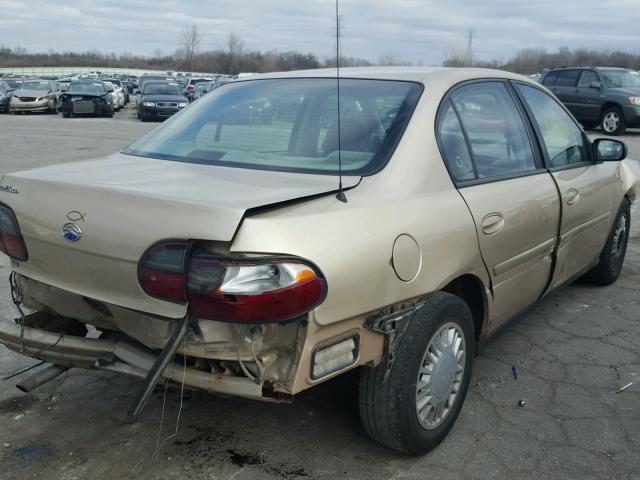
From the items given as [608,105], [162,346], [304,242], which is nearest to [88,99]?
[608,105]

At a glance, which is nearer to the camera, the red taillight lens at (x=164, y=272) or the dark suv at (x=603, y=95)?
the red taillight lens at (x=164, y=272)

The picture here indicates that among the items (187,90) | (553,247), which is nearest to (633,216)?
(553,247)

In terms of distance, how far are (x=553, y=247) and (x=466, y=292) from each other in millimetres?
840

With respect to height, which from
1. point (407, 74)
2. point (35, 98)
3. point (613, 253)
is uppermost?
point (407, 74)

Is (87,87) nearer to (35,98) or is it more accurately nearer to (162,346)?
(35,98)

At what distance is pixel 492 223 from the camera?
295 centimetres

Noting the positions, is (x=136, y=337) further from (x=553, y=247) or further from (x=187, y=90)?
(x=187, y=90)

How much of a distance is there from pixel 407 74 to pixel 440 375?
4.79ft

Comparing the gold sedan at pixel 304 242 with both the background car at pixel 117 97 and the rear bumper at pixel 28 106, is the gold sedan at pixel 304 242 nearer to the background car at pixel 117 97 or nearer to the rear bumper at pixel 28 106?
the rear bumper at pixel 28 106

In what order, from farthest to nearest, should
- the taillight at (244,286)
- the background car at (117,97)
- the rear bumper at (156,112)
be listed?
the background car at (117,97) → the rear bumper at (156,112) → the taillight at (244,286)

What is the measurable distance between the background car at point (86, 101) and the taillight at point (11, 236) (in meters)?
24.3

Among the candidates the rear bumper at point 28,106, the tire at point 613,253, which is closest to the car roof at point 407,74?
the tire at point 613,253

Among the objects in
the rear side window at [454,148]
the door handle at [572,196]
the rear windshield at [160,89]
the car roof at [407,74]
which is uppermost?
the car roof at [407,74]

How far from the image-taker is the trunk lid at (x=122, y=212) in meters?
2.11
